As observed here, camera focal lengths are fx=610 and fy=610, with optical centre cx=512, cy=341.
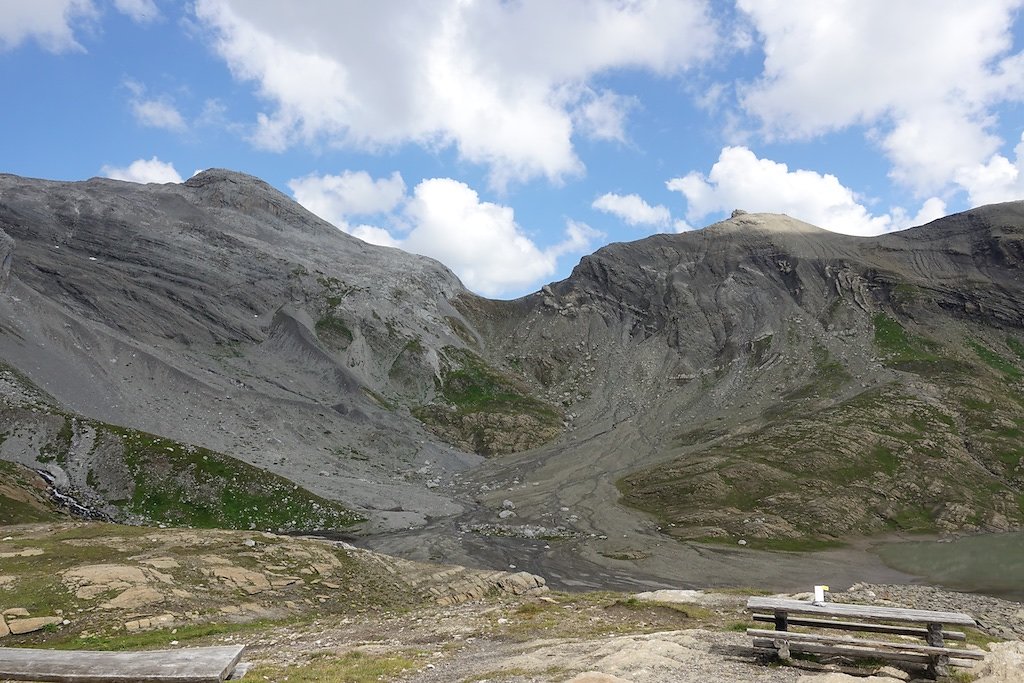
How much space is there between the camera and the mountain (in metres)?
82.0

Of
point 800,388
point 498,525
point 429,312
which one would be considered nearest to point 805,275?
point 800,388

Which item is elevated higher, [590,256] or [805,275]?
[590,256]

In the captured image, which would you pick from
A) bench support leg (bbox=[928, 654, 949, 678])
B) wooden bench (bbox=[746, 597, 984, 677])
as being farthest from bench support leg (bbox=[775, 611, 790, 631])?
bench support leg (bbox=[928, 654, 949, 678])

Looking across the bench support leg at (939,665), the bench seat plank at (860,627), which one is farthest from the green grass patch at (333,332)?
the bench support leg at (939,665)

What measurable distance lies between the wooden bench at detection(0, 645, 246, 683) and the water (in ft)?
204

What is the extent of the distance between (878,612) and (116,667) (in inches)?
679

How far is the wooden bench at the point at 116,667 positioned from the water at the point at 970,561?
62.2 metres

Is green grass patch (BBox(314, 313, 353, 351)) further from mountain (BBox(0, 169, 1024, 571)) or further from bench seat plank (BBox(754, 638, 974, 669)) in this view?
bench seat plank (BBox(754, 638, 974, 669))

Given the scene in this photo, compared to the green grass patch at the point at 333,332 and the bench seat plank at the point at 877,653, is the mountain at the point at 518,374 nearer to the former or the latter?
the green grass patch at the point at 333,332

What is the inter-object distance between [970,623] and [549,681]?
9.78 meters

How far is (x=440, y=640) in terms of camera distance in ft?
68.6

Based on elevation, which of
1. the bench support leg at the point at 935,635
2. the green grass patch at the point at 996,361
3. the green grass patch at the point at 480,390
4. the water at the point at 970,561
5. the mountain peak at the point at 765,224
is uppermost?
the mountain peak at the point at 765,224

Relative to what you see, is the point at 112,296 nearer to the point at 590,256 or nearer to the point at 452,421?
the point at 452,421

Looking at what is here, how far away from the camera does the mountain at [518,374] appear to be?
269 feet
